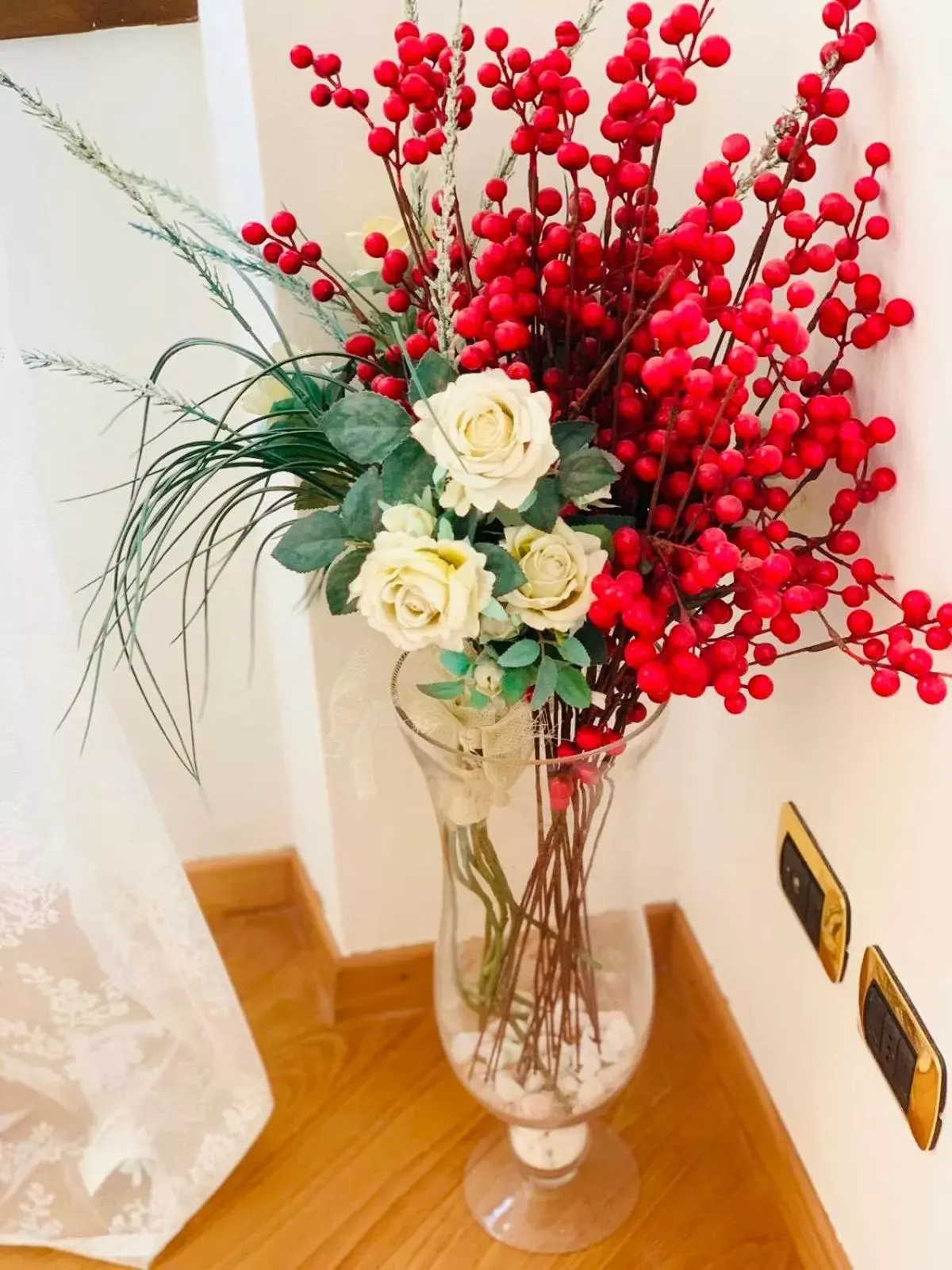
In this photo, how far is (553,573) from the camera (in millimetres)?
810

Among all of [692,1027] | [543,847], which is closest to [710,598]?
[543,847]

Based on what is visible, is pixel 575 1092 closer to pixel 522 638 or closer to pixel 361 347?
pixel 522 638

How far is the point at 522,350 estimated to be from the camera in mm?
896

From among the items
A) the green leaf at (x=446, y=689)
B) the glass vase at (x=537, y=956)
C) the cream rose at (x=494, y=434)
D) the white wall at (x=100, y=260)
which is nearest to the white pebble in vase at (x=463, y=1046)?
the glass vase at (x=537, y=956)

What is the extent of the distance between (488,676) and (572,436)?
7.2 inches

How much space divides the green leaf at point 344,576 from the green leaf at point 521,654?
12cm

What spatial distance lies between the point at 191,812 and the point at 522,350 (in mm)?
912

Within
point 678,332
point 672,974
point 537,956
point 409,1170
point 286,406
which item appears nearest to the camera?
point 678,332

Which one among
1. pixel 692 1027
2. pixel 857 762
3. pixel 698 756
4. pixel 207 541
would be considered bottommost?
pixel 692 1027

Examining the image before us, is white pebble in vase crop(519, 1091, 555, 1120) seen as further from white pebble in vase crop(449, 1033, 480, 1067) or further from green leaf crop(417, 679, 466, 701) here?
green leaf crop(417, 679, 466, 701)

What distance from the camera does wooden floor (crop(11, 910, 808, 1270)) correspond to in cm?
126

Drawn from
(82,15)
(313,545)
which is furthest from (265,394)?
(82,15)

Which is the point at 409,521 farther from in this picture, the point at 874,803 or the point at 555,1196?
the point at 555,1196

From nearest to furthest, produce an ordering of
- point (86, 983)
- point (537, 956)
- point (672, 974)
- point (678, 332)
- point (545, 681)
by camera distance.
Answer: point (678, 332), point (545, 681), point (537, 956), point (86, 983), point (672, 974)
